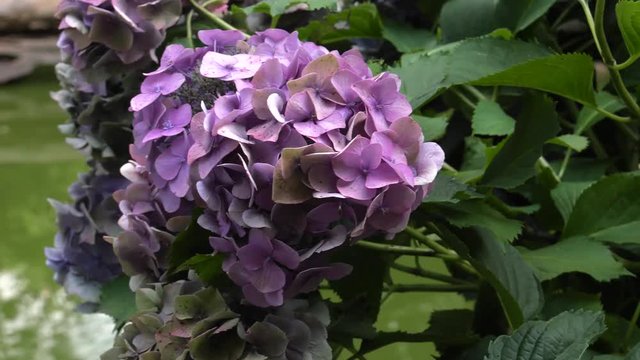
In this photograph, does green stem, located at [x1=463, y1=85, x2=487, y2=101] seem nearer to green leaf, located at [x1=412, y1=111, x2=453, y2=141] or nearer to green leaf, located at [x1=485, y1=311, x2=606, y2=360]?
green leaf, located at [x1=412, y1=111, x2=453, y2=141]

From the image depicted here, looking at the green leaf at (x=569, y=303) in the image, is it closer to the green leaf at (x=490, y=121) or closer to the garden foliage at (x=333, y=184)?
the garden foliage at (x=333, y=184)

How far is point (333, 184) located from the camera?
387 millimetres

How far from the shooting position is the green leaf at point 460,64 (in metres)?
0.50

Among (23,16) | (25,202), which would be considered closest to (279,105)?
(25,202)

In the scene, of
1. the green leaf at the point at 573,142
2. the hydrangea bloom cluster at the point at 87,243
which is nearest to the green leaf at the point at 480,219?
the green leaf at the point at 573,142

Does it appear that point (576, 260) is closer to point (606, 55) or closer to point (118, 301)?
point (606, 55)

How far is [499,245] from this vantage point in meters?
0.48

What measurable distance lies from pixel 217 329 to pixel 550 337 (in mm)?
179

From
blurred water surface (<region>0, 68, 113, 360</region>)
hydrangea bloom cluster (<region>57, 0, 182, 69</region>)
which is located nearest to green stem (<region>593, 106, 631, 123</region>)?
hydrangea bloom cluster (<region>57, 0, 182, 69</region>)

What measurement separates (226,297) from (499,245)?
18cm

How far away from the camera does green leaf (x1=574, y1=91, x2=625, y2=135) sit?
64 cm

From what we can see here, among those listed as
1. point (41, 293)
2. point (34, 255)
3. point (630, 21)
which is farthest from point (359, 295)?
point (34, 255)

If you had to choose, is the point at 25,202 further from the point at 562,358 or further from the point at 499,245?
the point at 562,358

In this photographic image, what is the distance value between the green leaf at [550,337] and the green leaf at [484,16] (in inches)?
11.6
